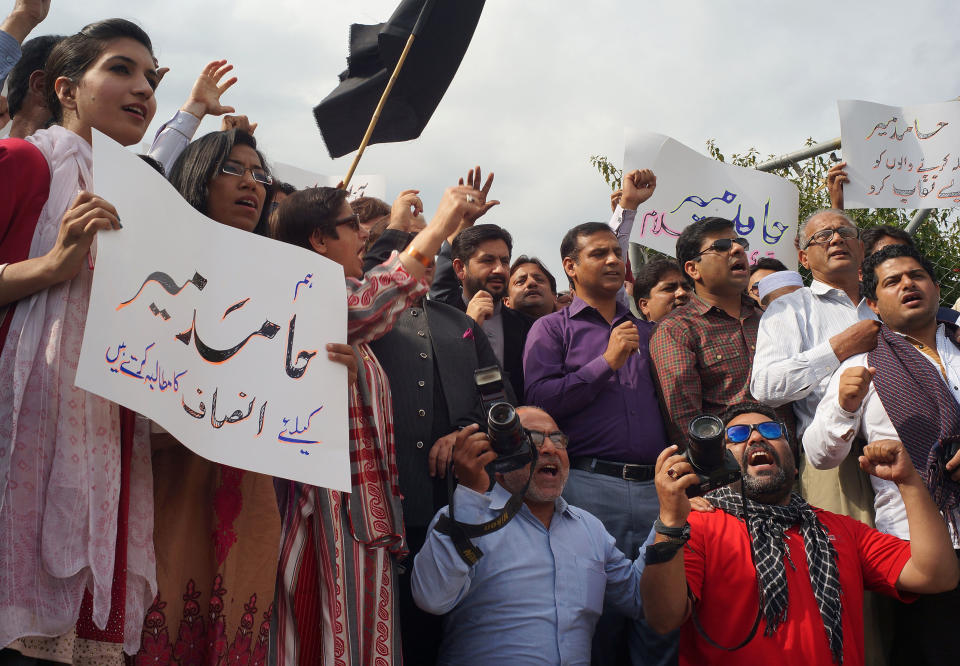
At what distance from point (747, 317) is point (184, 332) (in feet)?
10.5

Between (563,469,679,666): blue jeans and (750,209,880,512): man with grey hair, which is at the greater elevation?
(750,209,880,512): man with grey hair

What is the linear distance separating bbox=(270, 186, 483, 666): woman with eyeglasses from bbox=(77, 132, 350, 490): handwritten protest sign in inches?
10.5

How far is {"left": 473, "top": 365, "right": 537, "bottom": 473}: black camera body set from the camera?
300 centimetres

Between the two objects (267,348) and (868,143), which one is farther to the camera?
(868,143)

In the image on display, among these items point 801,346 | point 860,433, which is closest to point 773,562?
point 860,433

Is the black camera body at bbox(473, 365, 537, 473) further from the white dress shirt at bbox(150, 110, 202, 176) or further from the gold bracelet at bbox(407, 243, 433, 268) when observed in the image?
the white dress shirt at bbox(150, 110, 202, 176)

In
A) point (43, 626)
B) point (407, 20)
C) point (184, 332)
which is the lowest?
point (43, 626)

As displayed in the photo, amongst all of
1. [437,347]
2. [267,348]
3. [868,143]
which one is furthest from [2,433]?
[868,143]

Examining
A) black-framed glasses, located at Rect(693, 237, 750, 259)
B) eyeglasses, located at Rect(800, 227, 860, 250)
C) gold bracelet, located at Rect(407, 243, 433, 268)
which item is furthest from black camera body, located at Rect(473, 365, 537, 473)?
eyeglasses, located at Rect(800, 227, 860, 250)

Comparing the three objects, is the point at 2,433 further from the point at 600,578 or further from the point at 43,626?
the point at 600,578

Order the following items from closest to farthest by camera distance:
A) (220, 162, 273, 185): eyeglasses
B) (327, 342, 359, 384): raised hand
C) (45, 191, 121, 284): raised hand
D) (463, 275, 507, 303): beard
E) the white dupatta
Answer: the white dupatta → (45, 191, 121, 284): raised hand → (327, 342, 359, 384): raised hand → (220, 162, 273, 185): eyeglasses → (463, 275, 507, 303): beard

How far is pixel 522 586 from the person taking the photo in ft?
11.4

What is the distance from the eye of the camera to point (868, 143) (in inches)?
252

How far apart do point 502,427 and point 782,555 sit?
134 centimetres
